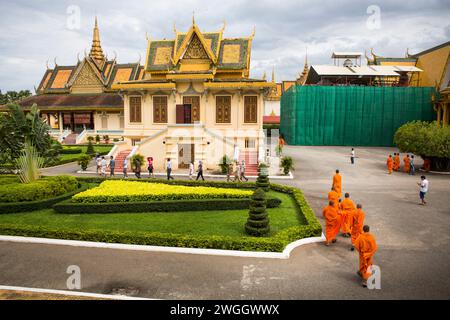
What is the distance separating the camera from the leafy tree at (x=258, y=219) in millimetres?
10492

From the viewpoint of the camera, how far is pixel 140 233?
1032cm

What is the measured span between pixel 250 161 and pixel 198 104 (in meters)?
6.59

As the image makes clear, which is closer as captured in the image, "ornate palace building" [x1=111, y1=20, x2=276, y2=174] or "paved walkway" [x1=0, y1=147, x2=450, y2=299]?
"paved walkway" [x1=0, y1=147, x2=450, y2=299]

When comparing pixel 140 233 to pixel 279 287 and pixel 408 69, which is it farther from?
pixel 408 69

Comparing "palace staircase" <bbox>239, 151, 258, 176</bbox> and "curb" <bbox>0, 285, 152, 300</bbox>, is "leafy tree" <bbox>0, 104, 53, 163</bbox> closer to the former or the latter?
"curb" <bbox>0, 285, 152, 300</bbox>

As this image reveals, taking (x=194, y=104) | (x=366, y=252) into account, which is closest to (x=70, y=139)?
(x=194, y=104)

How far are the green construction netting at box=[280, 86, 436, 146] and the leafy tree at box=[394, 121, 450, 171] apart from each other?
19414mm

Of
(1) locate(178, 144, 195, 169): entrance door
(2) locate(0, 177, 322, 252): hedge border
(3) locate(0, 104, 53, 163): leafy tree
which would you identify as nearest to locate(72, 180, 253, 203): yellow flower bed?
(2) locate(0, 177, 322, 252): hedge border

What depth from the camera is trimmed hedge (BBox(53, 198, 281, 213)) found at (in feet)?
43.5

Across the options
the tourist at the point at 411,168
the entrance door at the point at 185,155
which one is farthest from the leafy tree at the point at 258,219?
the tourist at the point at 411,168

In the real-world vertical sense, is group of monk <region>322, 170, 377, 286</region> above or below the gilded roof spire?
below

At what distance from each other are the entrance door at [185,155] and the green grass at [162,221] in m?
12.0

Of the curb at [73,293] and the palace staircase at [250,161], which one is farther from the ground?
the palace staircase at [250,161]

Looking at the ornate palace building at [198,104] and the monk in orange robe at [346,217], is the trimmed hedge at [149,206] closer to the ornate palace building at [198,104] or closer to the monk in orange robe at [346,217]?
the monk in orange robe at [346,217]
